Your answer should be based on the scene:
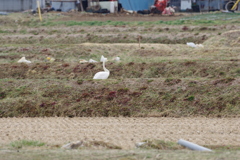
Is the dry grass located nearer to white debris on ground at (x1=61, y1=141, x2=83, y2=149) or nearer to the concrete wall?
white debris on ground at (x1=61, y1=141, x2=83, y2=149)

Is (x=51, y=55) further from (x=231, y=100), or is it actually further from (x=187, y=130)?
(x=187, y=130)

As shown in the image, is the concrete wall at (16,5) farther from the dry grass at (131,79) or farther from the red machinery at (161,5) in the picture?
the dry grass at (131,79)

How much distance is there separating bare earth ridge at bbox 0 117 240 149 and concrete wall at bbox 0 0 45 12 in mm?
45498

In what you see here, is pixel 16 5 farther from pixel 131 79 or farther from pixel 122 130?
pixel 122 130

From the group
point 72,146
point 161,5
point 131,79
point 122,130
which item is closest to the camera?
point 72,146

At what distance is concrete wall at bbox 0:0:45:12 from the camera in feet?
194

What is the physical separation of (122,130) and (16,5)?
162 ft

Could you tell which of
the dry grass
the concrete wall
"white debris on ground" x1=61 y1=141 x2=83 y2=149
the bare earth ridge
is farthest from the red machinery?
"white debris on ground" x1=61 y1=141 x2=83 y2=149

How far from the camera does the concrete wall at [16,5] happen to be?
194 ft

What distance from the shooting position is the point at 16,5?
2359 inches

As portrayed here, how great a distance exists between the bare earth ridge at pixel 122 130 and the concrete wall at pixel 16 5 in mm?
45498

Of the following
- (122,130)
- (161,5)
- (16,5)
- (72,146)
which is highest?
(16,5)

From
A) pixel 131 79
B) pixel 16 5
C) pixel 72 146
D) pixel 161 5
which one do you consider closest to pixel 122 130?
pixel 72 146

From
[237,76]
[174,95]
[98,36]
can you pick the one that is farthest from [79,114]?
[98,36]
